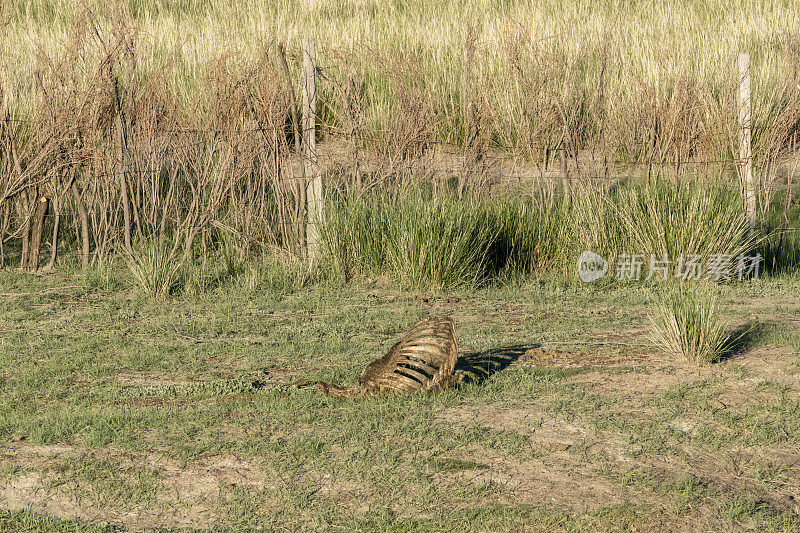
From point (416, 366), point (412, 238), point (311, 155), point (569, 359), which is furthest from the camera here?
point (311, 155)

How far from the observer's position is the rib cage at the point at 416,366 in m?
4.68

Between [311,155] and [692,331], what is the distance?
153 inches

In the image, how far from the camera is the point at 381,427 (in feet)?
14.0

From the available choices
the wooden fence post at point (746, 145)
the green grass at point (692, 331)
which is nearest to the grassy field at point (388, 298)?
the green grass at point (692, 331)

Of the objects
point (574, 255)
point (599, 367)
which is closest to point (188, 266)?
point (574, 255)

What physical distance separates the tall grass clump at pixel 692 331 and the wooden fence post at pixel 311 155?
3.36m

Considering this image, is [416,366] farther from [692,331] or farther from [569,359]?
[692,331]

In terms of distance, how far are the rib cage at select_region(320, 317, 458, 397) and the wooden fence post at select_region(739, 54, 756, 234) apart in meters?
4.59

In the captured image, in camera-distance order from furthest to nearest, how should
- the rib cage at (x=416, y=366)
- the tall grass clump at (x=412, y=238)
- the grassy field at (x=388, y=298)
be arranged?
the tall grass clump at (x=412, y=238)
the rib cage at (x=416, y=366)
the grassy field at (x=388, y=298)

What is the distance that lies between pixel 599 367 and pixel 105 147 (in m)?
4.80

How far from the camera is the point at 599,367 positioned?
5.27 meters

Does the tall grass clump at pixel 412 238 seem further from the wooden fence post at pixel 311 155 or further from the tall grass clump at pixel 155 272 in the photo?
the tall grass clump at pixel 155 272

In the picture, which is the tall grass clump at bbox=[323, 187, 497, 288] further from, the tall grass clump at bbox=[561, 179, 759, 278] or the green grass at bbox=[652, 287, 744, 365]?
the green grass at bbox=[652, 287, 744, 365]

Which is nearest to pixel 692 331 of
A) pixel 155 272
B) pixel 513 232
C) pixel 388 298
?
pixel 388 298
